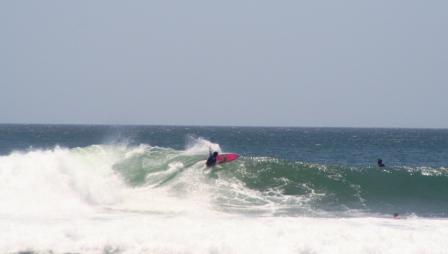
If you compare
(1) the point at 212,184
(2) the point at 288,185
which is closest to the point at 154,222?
(1) the point at 212,184

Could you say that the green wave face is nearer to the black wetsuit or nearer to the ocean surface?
the ocean surface

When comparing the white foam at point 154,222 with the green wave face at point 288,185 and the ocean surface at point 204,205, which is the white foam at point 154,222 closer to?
the ocean surface at point 204,205

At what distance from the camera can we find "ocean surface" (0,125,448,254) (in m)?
13.4

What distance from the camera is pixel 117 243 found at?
43.1 ft

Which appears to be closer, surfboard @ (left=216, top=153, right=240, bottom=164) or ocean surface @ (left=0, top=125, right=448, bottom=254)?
ocean surface @ (left=0, top=125, right=448, bottom=254)

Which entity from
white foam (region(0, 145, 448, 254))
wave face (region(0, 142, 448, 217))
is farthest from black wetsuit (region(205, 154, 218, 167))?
white foam (region(0, 145, 448, 254))

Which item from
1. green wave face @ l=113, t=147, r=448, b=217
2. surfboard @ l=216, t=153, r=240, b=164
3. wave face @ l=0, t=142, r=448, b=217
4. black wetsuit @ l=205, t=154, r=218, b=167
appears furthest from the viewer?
surfboard @ l=216, t=153, r=240, b=164

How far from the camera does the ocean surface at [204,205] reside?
1335 cm

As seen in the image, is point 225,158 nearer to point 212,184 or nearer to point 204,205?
point 212,184

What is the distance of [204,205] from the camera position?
63.3 ft

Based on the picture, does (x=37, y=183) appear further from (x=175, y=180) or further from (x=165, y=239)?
(x=165, y=239)

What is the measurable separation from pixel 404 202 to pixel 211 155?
7.79 metres

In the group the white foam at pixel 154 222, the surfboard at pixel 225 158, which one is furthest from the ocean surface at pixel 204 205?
the surfboard at pixel 225 158

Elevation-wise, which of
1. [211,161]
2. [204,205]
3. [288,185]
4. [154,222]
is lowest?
[204,205]
